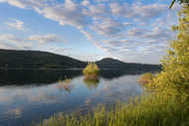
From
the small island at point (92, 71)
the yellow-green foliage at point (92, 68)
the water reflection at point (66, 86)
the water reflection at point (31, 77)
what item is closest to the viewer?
the water reflection at point (66, 86)

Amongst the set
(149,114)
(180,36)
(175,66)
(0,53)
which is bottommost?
(149,114)

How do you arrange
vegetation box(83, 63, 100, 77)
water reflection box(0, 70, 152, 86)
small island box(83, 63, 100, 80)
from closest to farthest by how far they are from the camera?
water reflection box(0, 70, 152, 86), small island box(83, 63, 100, 80), vegetation box(83, 63, 100, 77)

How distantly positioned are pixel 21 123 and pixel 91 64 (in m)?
59.0

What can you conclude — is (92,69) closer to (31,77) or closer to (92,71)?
(92,71)

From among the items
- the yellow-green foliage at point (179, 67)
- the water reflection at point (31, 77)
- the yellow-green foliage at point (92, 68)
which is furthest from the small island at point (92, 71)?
the yellow-green foliage at point (179, 67)

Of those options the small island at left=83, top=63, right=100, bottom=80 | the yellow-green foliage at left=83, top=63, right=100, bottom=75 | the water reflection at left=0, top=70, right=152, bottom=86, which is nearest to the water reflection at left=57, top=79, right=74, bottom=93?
the water reflection at left=0, top=70, right=152, bottom=86

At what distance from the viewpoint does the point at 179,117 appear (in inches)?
387

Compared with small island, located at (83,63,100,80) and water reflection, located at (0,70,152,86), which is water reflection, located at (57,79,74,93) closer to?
water reflection, located at (0,70,152,86)

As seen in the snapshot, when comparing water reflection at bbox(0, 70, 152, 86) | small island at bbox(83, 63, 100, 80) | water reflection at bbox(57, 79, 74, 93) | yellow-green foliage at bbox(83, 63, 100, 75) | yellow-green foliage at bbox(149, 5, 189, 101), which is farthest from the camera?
yellow-green foliage at bbox(83, 63, 100, 75)

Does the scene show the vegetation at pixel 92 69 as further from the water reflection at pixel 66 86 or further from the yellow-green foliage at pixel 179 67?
the yellow-green foliage at pixel 179 67

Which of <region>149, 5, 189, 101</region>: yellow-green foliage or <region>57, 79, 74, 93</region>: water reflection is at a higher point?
<region>149, 5, 189, 101</region>: yellow-green foliage

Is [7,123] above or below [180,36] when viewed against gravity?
below

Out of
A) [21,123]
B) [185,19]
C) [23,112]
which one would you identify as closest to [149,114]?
[185,19]

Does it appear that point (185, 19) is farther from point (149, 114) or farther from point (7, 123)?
point (7, 123)
